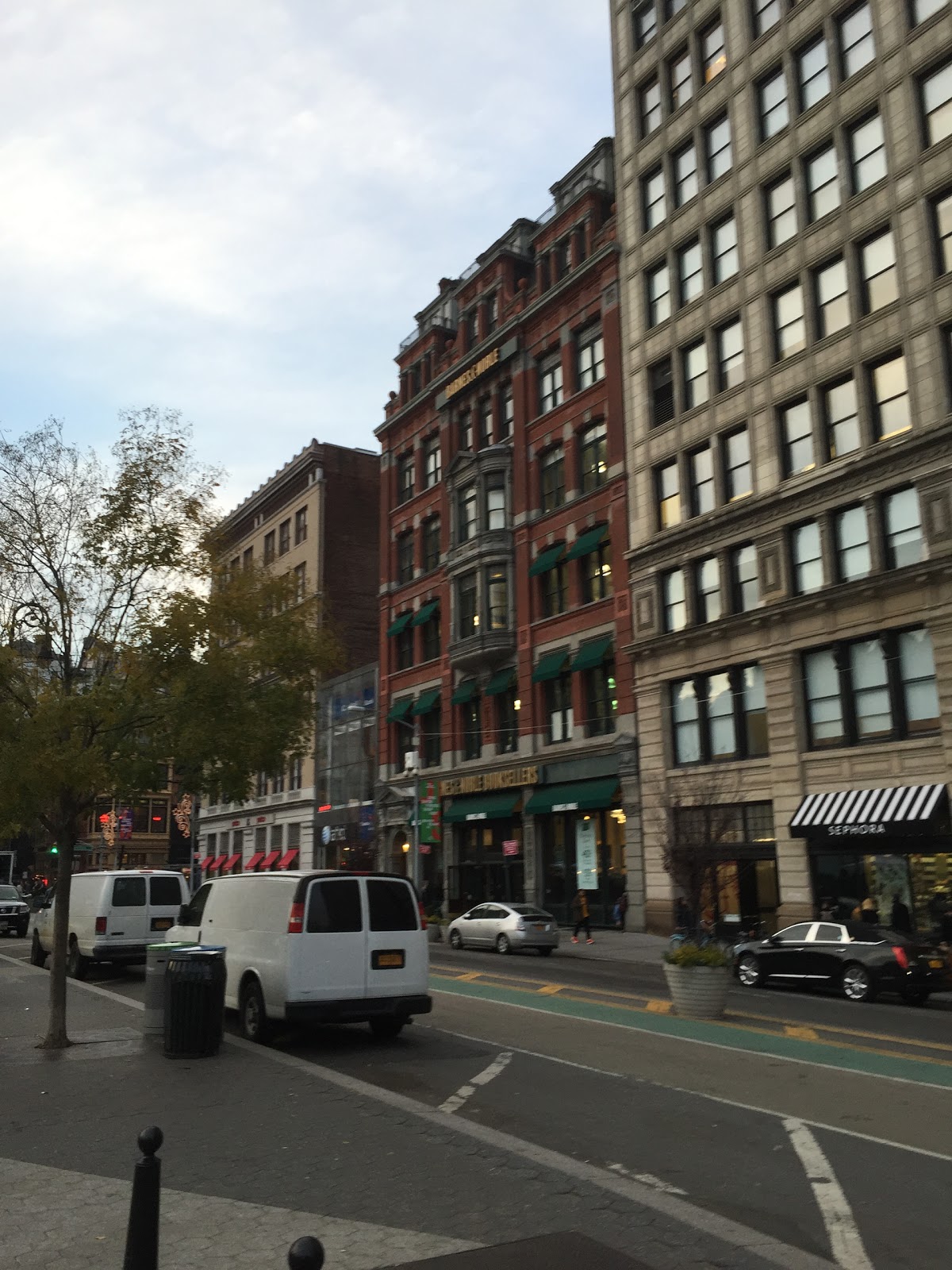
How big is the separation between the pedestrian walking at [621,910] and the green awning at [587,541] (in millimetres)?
11937

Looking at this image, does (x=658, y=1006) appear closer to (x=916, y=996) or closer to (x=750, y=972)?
(x=916, y=996)

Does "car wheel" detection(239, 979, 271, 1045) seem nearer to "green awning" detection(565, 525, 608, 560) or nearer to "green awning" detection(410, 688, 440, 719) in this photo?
"green awning" detection(565, 525, 608, 560)

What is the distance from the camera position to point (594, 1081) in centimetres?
1072

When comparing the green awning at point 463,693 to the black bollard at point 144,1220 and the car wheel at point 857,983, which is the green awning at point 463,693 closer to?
the car wheel at point 857,983

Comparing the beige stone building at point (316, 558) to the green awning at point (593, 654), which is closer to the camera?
the green awning at point (593, 654)

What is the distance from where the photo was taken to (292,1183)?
7062mm

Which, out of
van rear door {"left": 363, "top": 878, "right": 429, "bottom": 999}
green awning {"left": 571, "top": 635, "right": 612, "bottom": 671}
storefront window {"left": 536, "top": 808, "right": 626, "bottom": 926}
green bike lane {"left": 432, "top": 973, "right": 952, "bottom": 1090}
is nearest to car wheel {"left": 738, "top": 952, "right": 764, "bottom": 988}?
green bike lane {"left": 432, "top": 973, "right": 952, "bottom": 1090}

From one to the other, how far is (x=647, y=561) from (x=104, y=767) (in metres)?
25.6

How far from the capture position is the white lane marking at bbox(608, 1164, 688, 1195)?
6980 mm

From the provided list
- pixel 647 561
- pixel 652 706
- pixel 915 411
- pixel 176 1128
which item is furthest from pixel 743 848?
pixel 176 1128

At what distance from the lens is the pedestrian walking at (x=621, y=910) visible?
34938mm

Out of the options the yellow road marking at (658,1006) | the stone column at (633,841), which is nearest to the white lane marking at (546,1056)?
→ the yellow road marking at (658,1006)

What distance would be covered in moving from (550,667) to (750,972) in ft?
62.0

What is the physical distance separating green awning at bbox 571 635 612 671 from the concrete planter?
2214 cm
